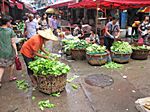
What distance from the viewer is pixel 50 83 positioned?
Result: 530 cm

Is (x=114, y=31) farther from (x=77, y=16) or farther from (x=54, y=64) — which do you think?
(x=77, y=16)

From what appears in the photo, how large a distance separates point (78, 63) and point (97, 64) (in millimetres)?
918

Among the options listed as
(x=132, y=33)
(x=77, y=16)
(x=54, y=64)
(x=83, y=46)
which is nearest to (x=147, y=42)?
(x=132, y=33)

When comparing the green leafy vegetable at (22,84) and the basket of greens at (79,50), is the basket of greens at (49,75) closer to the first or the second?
the green leafy vegetable at (22,84)

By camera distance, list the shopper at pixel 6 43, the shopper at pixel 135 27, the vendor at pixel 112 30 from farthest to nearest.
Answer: the shopper at pixel 135 27 → the vendor at pixel 112 30 → the shopper at pixel 6 43

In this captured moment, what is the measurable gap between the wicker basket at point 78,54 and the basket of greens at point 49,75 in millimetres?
3586

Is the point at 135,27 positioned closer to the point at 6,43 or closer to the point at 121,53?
the point at 121,53

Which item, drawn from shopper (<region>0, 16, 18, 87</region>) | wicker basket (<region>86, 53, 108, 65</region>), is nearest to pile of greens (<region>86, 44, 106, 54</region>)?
wicker basket (<region>86, 53, 108, 65</region>)

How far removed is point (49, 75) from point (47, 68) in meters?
0.20

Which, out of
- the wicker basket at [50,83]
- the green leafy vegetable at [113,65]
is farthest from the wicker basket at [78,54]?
the wicker basket at [50,83]

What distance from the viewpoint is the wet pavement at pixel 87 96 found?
488 cm

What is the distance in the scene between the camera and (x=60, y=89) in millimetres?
5562

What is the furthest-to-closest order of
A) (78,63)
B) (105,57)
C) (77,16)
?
(77,16), (78,63), (105,57)

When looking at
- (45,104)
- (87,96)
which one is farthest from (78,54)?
(45,104)
